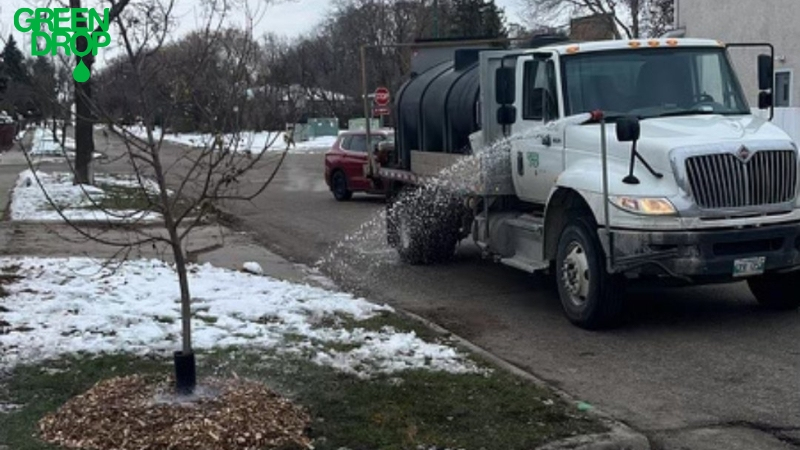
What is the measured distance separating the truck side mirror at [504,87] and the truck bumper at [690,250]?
235cm

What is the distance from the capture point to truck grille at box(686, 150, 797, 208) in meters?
8.05

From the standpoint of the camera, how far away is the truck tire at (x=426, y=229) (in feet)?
40.2

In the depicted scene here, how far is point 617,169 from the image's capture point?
8414 millimetres

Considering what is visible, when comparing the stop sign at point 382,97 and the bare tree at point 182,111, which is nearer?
the bare tree at point 182,111

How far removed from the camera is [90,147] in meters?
23.2

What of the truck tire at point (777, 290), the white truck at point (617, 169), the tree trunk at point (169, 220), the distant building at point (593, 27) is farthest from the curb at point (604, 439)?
the distant building at point (593, 27)

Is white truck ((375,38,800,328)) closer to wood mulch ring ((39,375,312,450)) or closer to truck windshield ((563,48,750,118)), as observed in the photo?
truck windshield ((563,48,750,118))

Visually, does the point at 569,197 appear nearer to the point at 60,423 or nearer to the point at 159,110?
the point at 159,110

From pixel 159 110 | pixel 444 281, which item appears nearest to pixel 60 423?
pixel 159 110

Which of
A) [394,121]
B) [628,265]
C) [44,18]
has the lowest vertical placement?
[628,265]

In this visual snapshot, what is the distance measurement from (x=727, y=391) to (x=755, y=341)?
1.58 meters

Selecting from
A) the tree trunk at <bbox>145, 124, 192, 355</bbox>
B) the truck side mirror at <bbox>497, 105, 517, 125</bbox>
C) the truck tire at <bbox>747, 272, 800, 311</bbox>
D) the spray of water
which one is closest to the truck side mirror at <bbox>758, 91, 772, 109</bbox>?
the truck tire at <bbox>747, 272, 800, 311</bbox>

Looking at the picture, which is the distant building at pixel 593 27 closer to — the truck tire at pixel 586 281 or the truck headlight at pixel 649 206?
the truck tire at pixel 586 281

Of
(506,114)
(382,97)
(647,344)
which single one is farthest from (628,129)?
(382,97)
